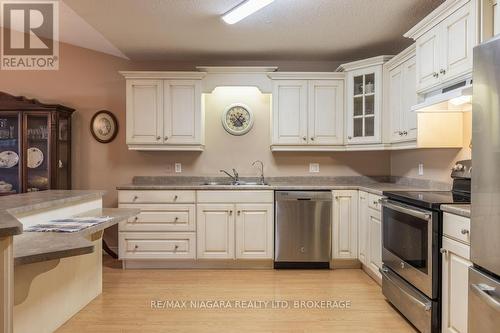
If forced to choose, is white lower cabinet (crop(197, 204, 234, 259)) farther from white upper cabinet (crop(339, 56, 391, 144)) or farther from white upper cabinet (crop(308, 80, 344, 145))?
white upper cabinet (crop(339, 56, 391, 144))

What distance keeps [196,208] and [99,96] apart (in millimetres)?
1947

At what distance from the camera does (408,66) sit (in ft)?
10.1

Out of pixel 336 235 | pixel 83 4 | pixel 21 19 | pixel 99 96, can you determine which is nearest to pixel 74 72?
pixel 99 96

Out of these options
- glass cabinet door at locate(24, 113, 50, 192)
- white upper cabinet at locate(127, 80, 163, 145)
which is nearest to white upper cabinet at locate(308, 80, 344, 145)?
white upper cabinet at locate(127, 80, 163, 145)

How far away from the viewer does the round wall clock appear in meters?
4.14

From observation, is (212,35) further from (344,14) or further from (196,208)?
(196,208)

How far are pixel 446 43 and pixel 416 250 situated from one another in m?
1.43

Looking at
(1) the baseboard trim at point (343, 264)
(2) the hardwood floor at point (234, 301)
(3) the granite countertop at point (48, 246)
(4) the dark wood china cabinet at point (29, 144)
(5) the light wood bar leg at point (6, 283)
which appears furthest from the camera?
(4) the dark wood china cabinet at point (29, 144)

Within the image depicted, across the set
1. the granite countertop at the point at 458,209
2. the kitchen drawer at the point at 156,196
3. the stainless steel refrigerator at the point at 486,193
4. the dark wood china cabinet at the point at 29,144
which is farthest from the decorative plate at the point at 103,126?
A: the stainless steel refrigerator at the point at 486,193

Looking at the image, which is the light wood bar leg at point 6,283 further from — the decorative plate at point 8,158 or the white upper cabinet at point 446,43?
the decorative plate at point 8,158

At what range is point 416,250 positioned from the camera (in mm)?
2254

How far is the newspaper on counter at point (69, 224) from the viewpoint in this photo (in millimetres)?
1857

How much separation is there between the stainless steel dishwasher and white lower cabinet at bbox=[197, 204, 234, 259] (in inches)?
19.6

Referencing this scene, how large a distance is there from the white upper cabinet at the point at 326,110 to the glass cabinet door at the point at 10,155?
335cm
